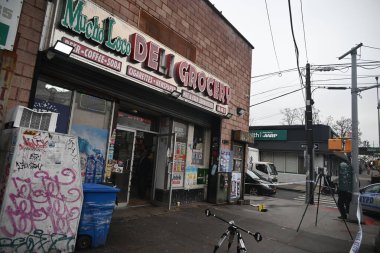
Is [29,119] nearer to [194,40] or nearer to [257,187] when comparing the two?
[194,40]

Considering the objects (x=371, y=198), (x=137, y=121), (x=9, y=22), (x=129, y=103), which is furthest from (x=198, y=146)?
(x=371, y=198)

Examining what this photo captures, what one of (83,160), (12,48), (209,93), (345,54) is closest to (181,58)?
(209,93)

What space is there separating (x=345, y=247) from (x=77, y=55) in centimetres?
746

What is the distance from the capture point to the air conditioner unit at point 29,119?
4328mm

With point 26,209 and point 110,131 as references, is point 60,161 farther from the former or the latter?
point 110,131

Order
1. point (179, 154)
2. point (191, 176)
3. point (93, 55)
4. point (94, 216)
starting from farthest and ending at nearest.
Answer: point (191, 176), point (179, 154), point (93, 55), point (94, 216)

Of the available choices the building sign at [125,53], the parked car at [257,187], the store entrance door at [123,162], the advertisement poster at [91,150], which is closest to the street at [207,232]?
the store entrance door at [123,162]

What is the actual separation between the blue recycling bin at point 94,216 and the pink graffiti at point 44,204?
220 mm

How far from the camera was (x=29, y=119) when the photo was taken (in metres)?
4.45

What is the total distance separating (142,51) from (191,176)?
5.08 meters

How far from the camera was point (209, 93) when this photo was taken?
9852 millimetres

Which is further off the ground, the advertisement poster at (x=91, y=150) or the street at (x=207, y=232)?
the advertisement poster at (x=91, y=150)

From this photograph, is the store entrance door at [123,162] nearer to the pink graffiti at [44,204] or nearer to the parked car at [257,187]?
the pink graffiti at [44,204]

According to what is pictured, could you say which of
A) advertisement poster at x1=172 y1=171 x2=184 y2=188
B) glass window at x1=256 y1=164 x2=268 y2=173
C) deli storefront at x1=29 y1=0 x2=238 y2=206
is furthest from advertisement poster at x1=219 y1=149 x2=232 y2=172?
glass window at x1=256 y1=164 x2=268 y2=173
